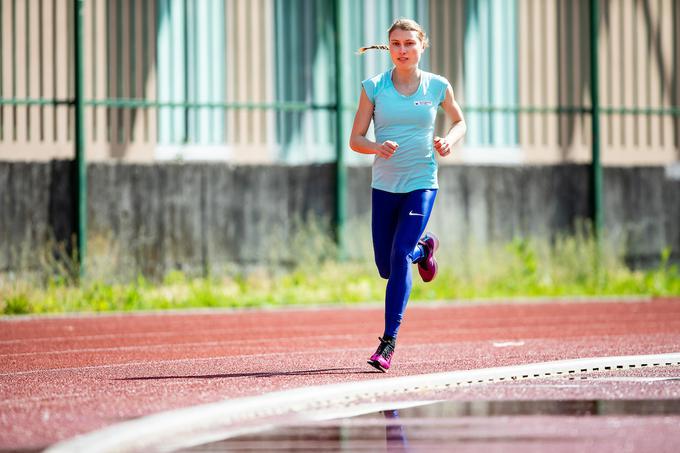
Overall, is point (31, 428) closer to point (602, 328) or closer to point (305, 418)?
point (305, 418)

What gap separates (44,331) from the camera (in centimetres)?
1388

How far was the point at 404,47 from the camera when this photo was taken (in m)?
9.64

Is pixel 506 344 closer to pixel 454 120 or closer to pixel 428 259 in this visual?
pixel 428 259

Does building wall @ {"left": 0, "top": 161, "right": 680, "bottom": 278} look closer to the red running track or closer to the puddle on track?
the red running track

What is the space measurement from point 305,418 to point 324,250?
460 inches

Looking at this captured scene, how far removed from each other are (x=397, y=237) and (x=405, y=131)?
0.69m

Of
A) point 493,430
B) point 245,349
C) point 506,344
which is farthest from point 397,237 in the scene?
point 493,430

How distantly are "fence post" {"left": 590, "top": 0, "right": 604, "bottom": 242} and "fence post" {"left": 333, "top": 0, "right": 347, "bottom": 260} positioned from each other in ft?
12.0

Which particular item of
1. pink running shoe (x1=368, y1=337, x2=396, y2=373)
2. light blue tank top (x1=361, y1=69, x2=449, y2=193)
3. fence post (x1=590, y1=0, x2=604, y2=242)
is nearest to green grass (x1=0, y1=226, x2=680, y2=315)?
fence post (x1=590, y1=0, x2=604, y2=242)

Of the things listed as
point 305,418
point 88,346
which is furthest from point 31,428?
point 88,346

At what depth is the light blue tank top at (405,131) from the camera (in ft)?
31.7

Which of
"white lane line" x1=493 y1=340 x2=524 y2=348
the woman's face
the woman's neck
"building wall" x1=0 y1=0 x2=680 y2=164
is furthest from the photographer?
"building wall" x1=0 y1=0 x2=680 y2=164

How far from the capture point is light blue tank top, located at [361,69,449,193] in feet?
31.7

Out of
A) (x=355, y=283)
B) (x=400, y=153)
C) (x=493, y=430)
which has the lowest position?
(x=493, y=430)
